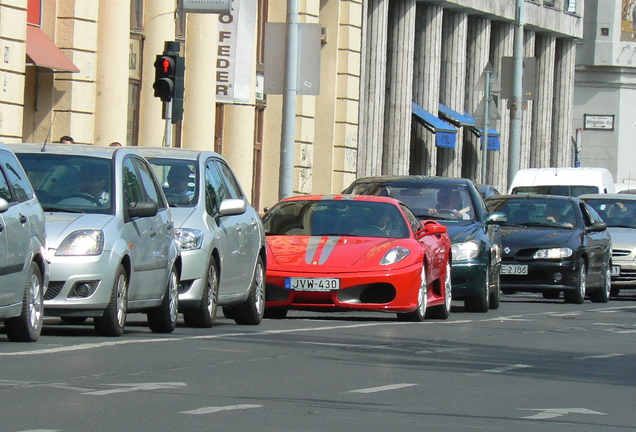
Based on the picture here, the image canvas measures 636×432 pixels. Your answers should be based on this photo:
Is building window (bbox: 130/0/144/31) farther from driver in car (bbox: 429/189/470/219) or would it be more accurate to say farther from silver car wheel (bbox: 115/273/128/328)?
silver car wheel (bbox: 115/273/128/328)

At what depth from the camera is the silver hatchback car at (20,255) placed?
1116 cm

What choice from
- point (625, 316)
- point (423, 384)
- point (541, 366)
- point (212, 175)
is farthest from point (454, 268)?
point (423, 384)

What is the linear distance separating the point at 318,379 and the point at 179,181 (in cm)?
504

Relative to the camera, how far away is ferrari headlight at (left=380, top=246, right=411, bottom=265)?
53.2 feet

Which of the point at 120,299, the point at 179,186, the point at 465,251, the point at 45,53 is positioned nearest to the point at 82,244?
the point at 120,299

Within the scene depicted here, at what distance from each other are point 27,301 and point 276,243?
5.55 m

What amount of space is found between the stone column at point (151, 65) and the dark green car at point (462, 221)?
9.43m

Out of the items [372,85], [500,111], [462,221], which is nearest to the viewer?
[462,221]

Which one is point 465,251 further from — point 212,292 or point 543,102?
point 543,102

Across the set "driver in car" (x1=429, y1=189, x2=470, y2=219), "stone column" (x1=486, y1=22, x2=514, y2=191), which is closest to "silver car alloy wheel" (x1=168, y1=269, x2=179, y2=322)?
"driver in car" (x1=429, y1=189, x2=470, y2=219)

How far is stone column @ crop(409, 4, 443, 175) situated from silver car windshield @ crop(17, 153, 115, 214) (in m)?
34.8

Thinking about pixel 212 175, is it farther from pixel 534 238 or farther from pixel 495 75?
pixel 495 75

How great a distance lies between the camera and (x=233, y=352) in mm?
11781

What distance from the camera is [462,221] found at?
20.1m
